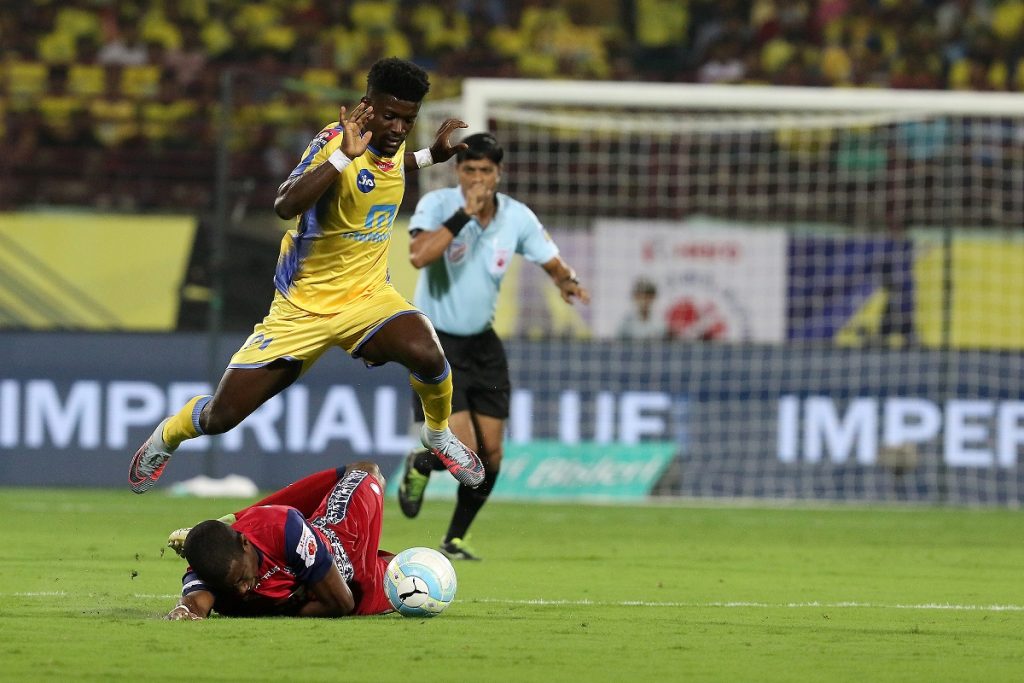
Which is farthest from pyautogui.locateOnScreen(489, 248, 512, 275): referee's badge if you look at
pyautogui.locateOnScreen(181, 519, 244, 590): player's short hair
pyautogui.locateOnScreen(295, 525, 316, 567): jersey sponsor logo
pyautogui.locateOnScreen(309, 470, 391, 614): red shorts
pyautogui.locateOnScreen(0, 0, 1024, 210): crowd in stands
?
pyautogui.locateOnScreen(0, 0, 1024, 210): crowd in stands

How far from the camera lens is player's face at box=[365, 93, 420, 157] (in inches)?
313

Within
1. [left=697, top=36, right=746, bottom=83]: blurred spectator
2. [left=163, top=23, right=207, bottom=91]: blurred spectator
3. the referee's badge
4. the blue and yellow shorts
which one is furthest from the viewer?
[left=697, top=36, right=746, bottom=83]: blurred spectator

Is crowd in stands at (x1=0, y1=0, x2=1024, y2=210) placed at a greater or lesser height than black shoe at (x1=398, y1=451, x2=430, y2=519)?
greater

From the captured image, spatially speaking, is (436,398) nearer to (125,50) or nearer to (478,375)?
(478,375)

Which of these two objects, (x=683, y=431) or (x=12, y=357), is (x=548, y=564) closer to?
(x=683, y=431)

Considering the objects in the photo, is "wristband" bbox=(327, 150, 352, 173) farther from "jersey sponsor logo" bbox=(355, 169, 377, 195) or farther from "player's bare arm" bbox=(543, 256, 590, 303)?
"player's bare arm" bbox=(543, 256, 590, 303)

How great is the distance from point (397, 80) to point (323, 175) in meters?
0.62

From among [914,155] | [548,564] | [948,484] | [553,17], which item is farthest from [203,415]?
[553,17]

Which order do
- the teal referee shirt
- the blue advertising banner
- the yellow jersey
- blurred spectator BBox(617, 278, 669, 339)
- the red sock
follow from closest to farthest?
1. the red sock
2. the yellow jersey
3. the teal referee shirt
4. the blue advertising banner
5. blurred spectator BBox(617, 278, 669, 339)

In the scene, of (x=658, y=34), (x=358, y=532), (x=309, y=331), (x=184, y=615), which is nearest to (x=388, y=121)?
(x=309, y=331)

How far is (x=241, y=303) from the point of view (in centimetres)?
1627

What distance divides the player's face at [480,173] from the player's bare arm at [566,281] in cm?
61

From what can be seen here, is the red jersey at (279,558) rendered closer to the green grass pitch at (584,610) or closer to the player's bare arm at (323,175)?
the green grass pitch at (584,610)

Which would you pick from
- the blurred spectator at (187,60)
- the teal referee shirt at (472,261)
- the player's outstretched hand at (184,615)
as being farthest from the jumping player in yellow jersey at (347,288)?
the blurred spectator at (187,60)
